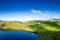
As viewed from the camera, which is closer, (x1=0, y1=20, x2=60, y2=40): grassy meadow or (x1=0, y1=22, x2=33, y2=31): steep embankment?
(x1=0, y1=20, x2=60, y2=40): grassy meadow

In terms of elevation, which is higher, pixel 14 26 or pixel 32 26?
pixel 14 26

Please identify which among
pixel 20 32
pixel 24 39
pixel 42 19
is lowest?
pixel 24 39

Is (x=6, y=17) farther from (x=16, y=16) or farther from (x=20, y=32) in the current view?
(x=20, y=32)

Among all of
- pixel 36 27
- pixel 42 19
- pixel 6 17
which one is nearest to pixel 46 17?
pixel 42 19

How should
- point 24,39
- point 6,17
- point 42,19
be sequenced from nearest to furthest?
point 24,39 → point 42,19 → point 6,17

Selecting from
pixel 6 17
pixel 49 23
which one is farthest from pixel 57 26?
pixel 6 17

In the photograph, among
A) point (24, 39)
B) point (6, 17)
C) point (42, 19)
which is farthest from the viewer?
point (6, 17)

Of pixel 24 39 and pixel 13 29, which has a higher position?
pixel 13 29

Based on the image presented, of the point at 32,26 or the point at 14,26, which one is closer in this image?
the point at 32,26

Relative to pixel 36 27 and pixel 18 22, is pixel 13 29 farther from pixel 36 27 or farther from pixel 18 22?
pixel 36 27

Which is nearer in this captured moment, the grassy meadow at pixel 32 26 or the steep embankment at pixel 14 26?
the grassy meadow at pixel 32 26

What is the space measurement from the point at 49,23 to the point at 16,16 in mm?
7655

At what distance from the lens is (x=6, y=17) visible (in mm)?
33125

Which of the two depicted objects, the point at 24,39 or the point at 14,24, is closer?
the point at 24,39
